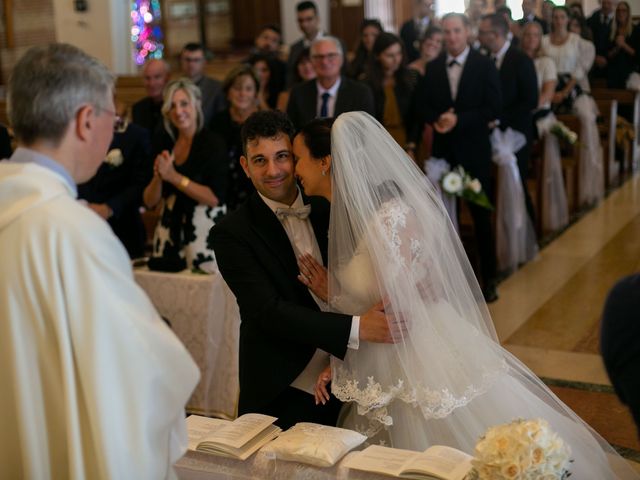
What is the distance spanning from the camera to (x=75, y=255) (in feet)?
6.02

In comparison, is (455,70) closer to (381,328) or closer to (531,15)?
(531,15)

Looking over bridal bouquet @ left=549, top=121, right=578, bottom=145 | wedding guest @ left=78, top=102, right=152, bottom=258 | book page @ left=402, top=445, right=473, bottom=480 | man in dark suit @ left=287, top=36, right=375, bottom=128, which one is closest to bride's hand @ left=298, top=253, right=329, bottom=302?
book page @ left=402, top=445, right=473, bottom=480

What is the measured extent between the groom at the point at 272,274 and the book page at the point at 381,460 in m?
0.43

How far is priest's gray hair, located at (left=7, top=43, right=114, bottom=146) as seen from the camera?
1884mm

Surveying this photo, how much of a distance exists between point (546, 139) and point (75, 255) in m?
6.21

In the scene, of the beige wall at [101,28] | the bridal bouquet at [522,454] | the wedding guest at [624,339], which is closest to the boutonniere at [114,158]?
the bridal bouquet at [522,454]

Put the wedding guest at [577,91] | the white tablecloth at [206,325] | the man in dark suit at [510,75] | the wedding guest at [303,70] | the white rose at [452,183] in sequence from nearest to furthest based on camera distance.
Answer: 1. the white tablecloth at [206,325]
2. the wedding guest at [577,91]
3. the white rose at [452,183]
4. the man in dark suit at [510,75]
5. the wedding guest at [303,70]

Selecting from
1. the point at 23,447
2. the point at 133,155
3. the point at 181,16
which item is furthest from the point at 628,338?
the point at 181,16

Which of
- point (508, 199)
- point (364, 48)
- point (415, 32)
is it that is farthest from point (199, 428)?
point (415, 32)

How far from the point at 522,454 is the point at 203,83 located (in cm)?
620

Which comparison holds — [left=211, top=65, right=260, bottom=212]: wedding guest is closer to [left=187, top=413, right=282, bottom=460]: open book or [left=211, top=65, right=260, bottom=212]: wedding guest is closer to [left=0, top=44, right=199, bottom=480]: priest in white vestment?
[left=187, top=413, right=282, bottom=460]: open book

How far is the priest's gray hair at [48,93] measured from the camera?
188cm

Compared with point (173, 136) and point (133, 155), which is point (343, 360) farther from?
point (133, 155)

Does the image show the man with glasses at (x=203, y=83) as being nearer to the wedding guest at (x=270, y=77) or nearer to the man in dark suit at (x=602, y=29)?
the wedding guest at (x=270, y=77)
